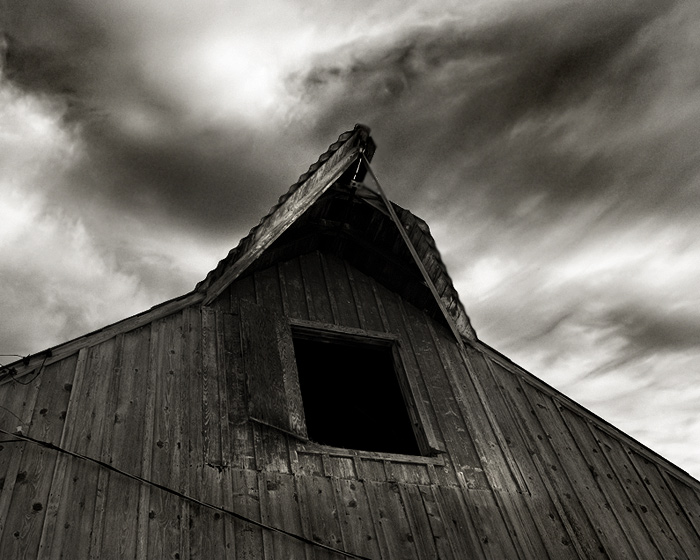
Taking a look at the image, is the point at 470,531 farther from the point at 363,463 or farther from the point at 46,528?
the point at 46,528

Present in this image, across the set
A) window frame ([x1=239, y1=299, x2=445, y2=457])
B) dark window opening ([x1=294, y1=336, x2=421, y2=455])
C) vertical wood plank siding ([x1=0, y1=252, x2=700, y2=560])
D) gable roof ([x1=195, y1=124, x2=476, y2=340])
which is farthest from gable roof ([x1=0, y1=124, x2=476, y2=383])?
dark window opening ([x1=294, y1=336, x2=421, y2=455])

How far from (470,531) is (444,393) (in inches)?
57.4

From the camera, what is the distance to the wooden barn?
352 cm

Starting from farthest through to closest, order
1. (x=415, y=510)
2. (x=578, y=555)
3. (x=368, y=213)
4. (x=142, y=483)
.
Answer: (x=368, y=213) → (x=578, y=555) → (x=415, y=510) → (x=142, y=483)

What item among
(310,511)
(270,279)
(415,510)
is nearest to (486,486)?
(415,510)

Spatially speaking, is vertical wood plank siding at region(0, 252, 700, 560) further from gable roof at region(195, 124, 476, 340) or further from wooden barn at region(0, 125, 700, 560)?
gable roof at region(195, 124, 476, 340)

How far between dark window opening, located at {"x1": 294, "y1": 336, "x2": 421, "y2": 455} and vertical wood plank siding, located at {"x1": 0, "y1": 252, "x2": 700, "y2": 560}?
345mm

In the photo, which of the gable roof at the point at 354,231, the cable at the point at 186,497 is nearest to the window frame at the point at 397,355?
the gable roof at the point at 354,231

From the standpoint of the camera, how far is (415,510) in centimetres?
430

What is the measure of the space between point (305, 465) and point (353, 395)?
3736 mm

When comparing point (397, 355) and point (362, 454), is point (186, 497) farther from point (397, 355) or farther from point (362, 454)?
point (397, 355)

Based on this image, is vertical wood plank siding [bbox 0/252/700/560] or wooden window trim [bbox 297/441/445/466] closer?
vertical wood plank siding [bbox 0/252/700/560]

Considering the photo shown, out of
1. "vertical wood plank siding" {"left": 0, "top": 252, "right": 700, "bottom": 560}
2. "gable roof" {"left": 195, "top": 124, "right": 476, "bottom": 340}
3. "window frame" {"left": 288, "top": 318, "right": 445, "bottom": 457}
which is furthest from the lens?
"gable roof" {"left": 195, "top": 124, "right": 476, "bottom": 340}

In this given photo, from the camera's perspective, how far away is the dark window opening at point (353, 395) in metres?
5.95
